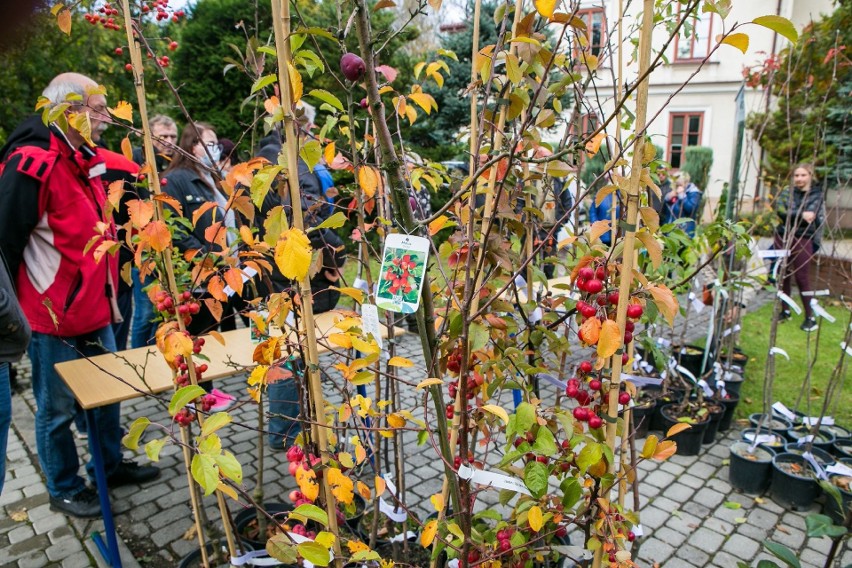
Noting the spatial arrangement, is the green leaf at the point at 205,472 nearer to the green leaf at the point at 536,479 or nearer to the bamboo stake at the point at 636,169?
the green leaf at the point at 536,479

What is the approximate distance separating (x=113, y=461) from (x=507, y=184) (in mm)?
3035

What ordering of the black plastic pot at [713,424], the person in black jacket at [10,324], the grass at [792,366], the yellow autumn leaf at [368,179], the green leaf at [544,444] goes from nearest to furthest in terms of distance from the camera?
the green leaf at [544,444] < the yellow autumn leaf at [368,179] < the person in black jacket at [10,324] < the black plastic pot at [713,424] < the grass at [792,366]

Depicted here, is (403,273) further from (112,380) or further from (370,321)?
(112,380)

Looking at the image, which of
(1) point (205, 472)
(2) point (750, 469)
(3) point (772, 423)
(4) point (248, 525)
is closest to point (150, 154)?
(1) point (205, 472)

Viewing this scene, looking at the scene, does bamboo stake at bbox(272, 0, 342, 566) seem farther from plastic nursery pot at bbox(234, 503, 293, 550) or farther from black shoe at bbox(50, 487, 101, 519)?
black shoe at bbox(50, 487, 101, 519)

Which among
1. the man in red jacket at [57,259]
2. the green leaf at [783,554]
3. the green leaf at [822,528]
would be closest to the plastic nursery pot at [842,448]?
the green leaf at [822,528]

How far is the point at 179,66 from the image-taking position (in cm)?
820

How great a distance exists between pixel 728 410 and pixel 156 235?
4030 mm

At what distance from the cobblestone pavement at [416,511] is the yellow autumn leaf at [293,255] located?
1673 mm

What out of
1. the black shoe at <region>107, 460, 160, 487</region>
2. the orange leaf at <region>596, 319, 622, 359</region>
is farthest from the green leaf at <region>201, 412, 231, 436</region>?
the black shoe at <region>107, 460, 160, 487</region>

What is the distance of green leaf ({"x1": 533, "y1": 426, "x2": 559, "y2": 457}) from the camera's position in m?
1.35

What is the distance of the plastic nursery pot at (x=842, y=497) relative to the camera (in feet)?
9.38

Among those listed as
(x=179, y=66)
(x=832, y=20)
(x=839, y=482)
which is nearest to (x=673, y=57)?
(x=832, y=20)

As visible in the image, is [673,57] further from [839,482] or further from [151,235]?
[151,235]
